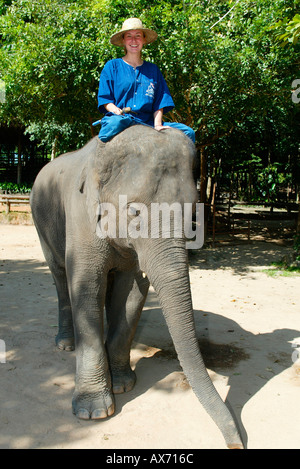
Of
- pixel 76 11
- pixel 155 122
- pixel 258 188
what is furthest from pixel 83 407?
pixel 258 188

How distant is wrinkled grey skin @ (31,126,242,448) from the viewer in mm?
3016

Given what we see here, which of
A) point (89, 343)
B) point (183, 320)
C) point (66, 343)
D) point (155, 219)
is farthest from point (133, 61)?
point (66, 343)

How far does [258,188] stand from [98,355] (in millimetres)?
21287

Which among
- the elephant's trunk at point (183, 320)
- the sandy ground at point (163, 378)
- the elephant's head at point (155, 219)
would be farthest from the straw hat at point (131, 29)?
the sandy ground at point (163, 378)

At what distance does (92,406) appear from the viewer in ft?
12.0

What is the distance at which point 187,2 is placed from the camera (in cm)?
951

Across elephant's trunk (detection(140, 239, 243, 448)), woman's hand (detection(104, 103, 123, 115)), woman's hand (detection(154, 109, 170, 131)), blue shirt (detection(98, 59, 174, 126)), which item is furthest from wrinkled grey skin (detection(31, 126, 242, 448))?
blue shirt (detection(98, 59, 174, 126))

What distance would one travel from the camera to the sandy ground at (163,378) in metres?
3.37

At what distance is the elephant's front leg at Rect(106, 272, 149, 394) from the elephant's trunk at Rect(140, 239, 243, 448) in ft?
3.78

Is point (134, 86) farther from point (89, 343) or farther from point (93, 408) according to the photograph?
point (93, 408)

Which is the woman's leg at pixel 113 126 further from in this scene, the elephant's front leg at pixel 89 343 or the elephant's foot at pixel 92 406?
the elephant's foot at pixel 92 406

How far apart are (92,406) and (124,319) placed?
0.90m

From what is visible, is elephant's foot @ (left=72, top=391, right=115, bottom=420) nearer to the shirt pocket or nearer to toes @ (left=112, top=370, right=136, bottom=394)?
toes @ (left=112, top=370, right=136, bottom=394)

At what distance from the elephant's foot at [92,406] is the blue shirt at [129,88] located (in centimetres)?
255
